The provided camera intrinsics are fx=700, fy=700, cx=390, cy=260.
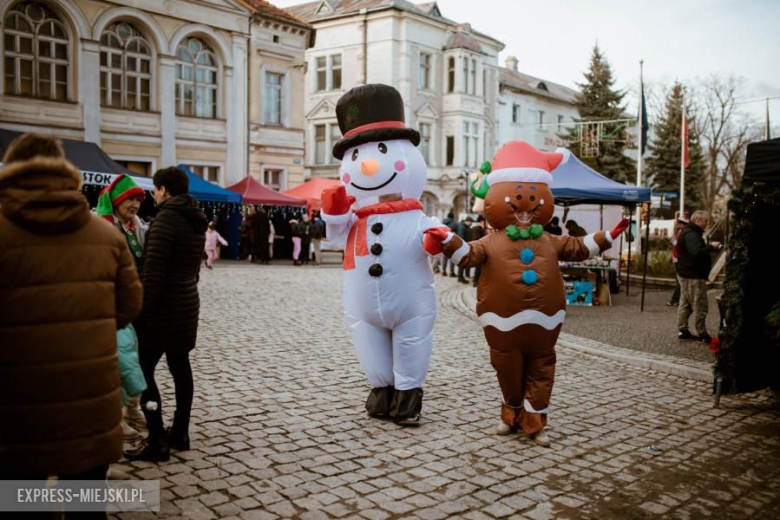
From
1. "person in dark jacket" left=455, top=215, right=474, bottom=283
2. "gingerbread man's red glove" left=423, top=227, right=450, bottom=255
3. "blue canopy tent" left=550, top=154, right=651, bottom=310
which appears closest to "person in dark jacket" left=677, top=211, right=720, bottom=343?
"blue canopy tent" left=550, top=154, right=651, bottom=310

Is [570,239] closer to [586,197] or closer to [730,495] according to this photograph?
[730,495]

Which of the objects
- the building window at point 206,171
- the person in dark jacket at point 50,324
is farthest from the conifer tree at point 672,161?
the person in dark jacket at point 50,324

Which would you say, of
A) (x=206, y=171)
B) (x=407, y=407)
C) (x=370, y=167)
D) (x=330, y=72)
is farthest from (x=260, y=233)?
(x=330, y=72)

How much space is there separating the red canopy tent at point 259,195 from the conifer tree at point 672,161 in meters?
29.2

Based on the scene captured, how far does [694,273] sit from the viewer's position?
9812 mm

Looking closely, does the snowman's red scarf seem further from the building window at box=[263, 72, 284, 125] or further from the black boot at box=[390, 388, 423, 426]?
the building window at box=[263, 72, 284, 125]

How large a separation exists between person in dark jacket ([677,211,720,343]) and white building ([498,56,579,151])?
1362 inches

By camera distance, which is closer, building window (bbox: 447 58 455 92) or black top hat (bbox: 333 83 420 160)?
black top hat (bbox: 333 83 420 160)

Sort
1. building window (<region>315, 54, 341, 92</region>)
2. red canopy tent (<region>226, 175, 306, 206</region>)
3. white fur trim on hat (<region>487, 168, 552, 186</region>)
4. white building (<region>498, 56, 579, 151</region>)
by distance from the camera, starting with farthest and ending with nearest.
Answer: white building (<region>498, 56, 579, 151</region>)
building window (<region>315, 54, 341, 92</region>)
red canopy tent (<region>226, 175, 306, 206</region>)
white fur trim on hat (<region>487, 168, 552, 186</region>)

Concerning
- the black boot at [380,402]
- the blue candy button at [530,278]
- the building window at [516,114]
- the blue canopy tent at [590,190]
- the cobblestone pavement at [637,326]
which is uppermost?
the building window at [516,114]

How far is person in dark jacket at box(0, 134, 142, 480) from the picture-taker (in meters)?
2.86

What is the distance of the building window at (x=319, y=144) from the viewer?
38812 millimetres

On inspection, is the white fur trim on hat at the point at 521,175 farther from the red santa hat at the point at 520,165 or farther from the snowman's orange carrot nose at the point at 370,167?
the snowman's orange carrot nose at the point at 370,167

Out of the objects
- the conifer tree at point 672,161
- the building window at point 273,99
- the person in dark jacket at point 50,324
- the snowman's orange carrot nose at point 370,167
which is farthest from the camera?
the conifer tree at point 672,161
